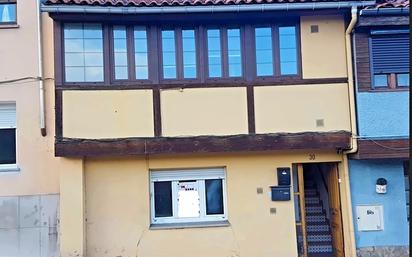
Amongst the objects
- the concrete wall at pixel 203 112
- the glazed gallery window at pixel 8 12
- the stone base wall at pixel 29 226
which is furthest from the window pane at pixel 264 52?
the glazed gallery window at pixel 8 12

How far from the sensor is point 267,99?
9.45 metres

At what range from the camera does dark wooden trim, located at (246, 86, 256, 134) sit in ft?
30.9

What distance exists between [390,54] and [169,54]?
4.61 meters

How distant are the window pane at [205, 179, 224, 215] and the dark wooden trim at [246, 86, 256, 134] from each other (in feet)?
4.51

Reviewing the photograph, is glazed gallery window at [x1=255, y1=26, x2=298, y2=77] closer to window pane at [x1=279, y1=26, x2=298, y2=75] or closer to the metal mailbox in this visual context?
window pane at [x1=279, y1=26, x2=298, y2=75]

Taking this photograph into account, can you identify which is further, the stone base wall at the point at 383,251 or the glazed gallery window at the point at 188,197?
the glazed gallery window at the point at 188,197

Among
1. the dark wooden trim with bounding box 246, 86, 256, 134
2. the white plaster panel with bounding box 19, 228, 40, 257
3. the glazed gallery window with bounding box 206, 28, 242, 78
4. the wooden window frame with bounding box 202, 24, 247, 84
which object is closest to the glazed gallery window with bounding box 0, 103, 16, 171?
the white plaster panel with bounding box 19, 228, 40, 257

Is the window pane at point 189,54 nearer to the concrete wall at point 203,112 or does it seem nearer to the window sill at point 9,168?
the concrete wall at point 203,112

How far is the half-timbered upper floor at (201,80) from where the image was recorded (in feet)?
30.5

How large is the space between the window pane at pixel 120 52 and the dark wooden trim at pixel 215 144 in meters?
1.42

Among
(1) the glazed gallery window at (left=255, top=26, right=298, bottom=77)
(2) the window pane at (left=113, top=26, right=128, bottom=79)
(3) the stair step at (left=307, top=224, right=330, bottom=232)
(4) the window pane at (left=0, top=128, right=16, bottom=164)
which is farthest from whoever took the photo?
(3) the stair step at (left=307, top=224, right=330, bottom=232)

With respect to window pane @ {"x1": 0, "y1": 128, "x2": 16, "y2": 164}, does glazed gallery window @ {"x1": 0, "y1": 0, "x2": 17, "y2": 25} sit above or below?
above

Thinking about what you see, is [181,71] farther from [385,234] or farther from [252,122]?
[385,234]

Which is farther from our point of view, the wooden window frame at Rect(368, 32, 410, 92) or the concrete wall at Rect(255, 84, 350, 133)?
the concrete wall at Rect(255, 84, 350, 133)
